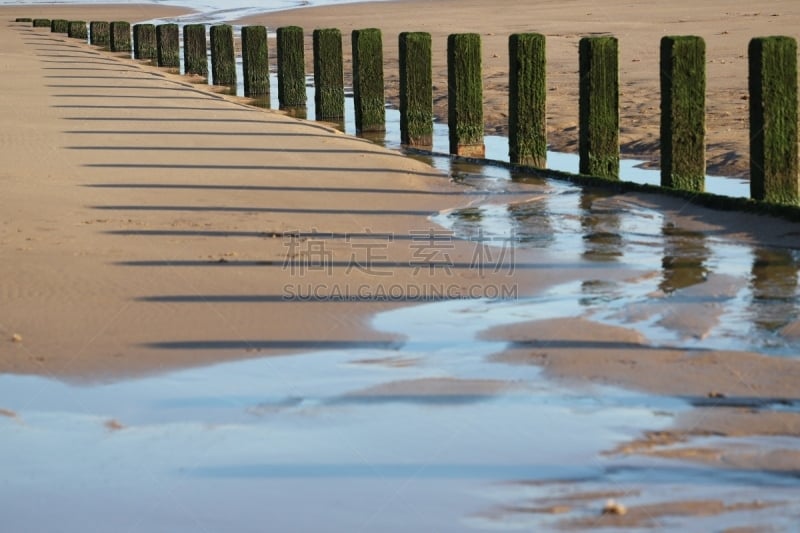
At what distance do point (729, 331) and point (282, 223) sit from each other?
131 inches

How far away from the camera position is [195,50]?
20.8m

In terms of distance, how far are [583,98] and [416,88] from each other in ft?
9.08

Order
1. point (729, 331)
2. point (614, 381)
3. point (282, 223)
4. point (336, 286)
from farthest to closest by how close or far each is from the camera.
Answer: point (282, 223), point (336, 286), point (729, 331), point (614, 381)

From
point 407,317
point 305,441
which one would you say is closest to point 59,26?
point 407,317

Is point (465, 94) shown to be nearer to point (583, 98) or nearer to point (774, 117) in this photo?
point (583, 98)

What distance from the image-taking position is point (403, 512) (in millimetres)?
3963

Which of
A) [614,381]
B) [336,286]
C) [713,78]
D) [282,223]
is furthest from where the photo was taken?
[713,78]

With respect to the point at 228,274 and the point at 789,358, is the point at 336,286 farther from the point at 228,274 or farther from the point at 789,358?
the point at 789,358

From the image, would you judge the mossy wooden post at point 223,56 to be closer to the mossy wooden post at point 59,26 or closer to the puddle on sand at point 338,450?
the mossy wooden post at point 59,26

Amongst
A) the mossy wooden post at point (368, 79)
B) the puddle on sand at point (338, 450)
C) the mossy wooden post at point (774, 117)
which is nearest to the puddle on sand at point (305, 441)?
the puddle on sand at point (338, 450)

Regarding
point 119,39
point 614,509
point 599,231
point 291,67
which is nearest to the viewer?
point 614,509

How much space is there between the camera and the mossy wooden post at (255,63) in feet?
57.2

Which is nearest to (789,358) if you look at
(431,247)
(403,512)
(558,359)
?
(558,359)

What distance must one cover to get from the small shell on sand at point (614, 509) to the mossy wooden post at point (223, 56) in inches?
622
